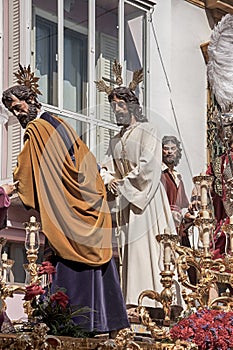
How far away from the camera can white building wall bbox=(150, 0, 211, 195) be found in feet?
24.4

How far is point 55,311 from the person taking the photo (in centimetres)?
513

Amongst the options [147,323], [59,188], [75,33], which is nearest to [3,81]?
[75,33]

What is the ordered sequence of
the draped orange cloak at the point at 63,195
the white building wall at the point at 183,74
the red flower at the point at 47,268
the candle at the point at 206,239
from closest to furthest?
1. the red flower at the point at 47,268
2. the draped orange cloak at the point at 63,195
3. the candle at the point at 206,239
4. the white building wall at the point at 183,74

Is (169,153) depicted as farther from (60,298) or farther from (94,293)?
(60,298)

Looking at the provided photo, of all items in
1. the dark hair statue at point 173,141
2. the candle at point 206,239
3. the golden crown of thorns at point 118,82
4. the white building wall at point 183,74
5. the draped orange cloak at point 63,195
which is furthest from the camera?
the white building wall at point 183,74

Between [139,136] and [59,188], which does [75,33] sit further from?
[59,188]

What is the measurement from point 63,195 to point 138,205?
2.17ft

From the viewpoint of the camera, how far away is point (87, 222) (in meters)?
5.45

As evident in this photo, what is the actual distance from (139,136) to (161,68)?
5.02 feet

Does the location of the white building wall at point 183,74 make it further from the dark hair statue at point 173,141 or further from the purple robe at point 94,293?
the purple robe at point 94,293

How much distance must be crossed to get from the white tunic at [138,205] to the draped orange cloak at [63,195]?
367 millimetres

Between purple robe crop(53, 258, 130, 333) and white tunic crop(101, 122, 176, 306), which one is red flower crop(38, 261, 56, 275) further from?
white tunic crop(101, 122, 176, 306)

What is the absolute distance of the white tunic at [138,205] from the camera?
592 cm

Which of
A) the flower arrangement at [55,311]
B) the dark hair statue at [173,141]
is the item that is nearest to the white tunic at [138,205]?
the dark hair statue at [173,141]
